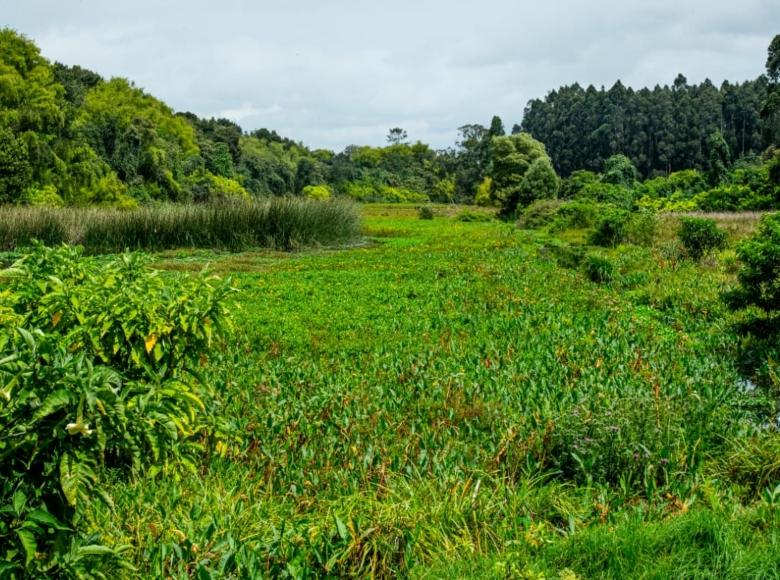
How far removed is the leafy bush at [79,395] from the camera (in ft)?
6.86

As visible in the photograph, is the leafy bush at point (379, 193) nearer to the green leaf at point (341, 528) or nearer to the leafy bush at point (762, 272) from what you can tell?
the leafy bush at point (762, 272)

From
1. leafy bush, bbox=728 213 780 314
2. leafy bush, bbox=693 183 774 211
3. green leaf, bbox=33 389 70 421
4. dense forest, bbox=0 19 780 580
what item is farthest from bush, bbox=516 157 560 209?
green leaf, bbox=33 389 70 421

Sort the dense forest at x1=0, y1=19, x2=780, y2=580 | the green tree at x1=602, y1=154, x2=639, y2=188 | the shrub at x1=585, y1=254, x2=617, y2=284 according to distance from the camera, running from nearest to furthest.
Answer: the dense forest at x1=0, y1=19, x2=780, y2=580 → the shrub at x1=585, y1=254, x2=617, y2=284 → the green tree at x1=602, y1=154, x2=639, y2=188

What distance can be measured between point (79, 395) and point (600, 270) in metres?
11.5

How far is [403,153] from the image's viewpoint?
83938mm

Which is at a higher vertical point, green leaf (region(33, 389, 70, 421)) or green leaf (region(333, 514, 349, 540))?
green leaf (region(33, 389, 70, 421))

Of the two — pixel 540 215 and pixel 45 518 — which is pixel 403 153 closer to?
pixel 540 215

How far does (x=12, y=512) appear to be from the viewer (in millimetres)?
2057

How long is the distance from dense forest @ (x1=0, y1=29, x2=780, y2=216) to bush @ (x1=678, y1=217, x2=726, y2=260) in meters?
13.4

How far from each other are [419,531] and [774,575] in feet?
5.20

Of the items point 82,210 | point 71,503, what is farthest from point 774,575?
point 82,210

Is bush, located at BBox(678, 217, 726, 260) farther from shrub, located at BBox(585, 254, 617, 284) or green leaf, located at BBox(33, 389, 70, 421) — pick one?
green leaf, located at BBox(33, 389, 70, 421)

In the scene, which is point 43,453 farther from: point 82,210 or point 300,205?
point 82,210

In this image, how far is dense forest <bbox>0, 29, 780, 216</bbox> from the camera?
31625 millimetres
